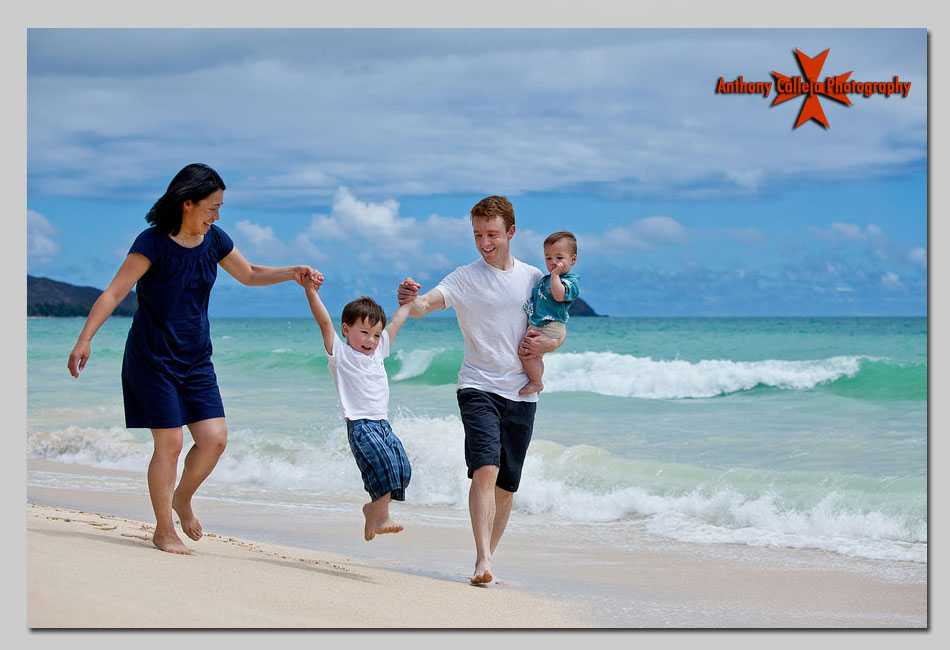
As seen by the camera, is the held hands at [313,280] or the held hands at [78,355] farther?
the held hands at [313,280]

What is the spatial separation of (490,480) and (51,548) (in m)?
1.46

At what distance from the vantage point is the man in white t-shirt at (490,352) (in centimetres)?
350

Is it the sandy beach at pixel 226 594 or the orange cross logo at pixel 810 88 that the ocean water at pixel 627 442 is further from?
the orange cross logo at pixel 810 88

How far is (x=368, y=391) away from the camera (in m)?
3.54

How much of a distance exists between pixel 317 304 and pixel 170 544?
996 mm

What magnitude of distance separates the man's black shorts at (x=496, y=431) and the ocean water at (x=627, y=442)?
1621 millimetres

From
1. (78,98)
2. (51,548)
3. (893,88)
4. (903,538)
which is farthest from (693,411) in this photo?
(51,548)

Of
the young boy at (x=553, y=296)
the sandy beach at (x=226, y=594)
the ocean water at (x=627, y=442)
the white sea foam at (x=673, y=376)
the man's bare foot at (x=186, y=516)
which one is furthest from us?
the white sea foam at (x=673, y=376)

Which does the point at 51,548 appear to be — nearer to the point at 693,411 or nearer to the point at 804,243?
the point at 804,243

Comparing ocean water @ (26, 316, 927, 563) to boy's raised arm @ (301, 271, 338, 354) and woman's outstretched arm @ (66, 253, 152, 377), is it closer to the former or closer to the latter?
boy's raised arm @ (301, 271, 338, 354)

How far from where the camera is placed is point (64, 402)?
10.4 meters

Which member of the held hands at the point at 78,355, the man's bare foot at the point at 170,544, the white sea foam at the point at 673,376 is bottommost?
the man's bare foot at the point at 170,544

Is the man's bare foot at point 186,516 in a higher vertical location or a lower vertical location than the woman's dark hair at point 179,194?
lower

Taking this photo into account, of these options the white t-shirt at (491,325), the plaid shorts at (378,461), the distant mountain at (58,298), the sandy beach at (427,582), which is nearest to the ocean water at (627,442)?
the sandy beach at (427,582)
